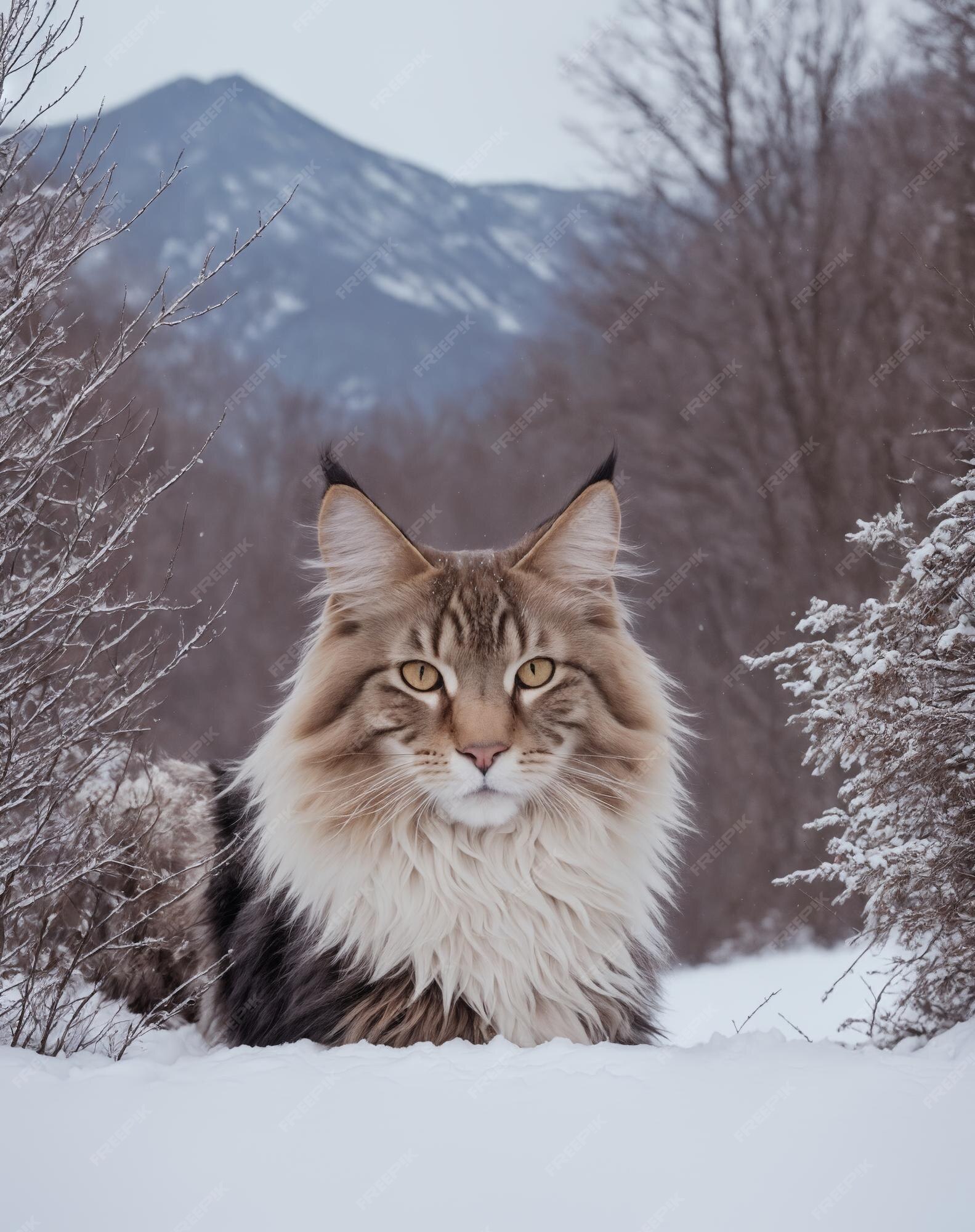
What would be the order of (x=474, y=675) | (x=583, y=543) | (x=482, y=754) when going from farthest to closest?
(x=583, y=543) < (x=474, y=675) < (x=482, y=754)

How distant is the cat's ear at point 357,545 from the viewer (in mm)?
3404

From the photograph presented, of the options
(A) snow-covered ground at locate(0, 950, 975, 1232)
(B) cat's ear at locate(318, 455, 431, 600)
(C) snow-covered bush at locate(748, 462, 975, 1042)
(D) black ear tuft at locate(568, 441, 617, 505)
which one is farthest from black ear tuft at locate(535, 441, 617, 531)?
(A) snow-covered ground at locate(0, 950, 975, 1232)

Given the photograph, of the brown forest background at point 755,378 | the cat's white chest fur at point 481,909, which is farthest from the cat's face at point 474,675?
the brown forest background at point 755,378

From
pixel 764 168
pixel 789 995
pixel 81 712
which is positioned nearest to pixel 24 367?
pixel 81 712

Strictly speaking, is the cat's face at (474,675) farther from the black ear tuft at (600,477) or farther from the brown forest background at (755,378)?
the brown forest background at (755,378)

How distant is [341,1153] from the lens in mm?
2236

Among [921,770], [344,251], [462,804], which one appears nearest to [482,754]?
[462,804]

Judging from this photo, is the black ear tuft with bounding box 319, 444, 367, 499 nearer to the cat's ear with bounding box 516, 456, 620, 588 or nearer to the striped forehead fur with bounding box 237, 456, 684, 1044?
the striped forehead fur with bounding box 237, 456, 684, 1044

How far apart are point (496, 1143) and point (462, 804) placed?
1085 millimetres

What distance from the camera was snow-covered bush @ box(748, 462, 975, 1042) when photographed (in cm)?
314

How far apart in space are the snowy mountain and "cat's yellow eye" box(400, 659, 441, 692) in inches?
324

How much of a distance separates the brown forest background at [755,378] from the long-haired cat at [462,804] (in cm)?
629

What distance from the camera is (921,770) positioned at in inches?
127

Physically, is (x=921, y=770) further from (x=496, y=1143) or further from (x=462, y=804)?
(x=496, y=1143)
